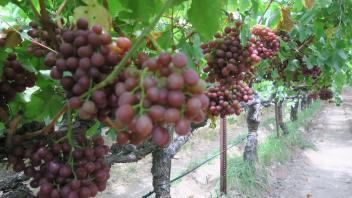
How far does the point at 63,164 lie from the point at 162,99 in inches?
23.9

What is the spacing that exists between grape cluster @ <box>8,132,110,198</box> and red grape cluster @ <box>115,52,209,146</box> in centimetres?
48

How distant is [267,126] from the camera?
16422 millimetres

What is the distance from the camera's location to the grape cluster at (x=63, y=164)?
1.11 meters

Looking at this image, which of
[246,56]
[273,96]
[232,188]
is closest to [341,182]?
[273,96]

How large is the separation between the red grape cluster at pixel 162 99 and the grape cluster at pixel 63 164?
475 millimetres

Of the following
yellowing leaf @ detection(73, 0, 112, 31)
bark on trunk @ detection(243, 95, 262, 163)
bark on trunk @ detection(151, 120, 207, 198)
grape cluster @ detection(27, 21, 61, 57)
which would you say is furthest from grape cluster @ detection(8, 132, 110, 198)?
bark on trunk @ detection(243, 95, 262, 163)

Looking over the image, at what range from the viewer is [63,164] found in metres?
1.17

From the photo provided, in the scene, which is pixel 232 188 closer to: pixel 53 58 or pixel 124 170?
pixel 124 170

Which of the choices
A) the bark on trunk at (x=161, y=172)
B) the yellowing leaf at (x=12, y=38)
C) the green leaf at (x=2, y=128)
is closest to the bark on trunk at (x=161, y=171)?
the bark on trunk at (x=161, y=172)

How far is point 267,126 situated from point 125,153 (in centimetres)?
1371

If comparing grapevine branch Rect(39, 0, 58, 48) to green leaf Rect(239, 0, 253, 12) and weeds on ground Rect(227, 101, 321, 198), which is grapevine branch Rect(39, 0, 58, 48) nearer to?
green leaf Rect(239, 0, 253, 12)

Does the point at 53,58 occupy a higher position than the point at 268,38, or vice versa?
the point at 268,38

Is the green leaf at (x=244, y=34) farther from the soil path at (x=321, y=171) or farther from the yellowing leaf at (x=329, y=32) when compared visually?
the soil path at (x=321, y=171)

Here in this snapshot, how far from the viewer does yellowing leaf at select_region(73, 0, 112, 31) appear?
37.9 inches
